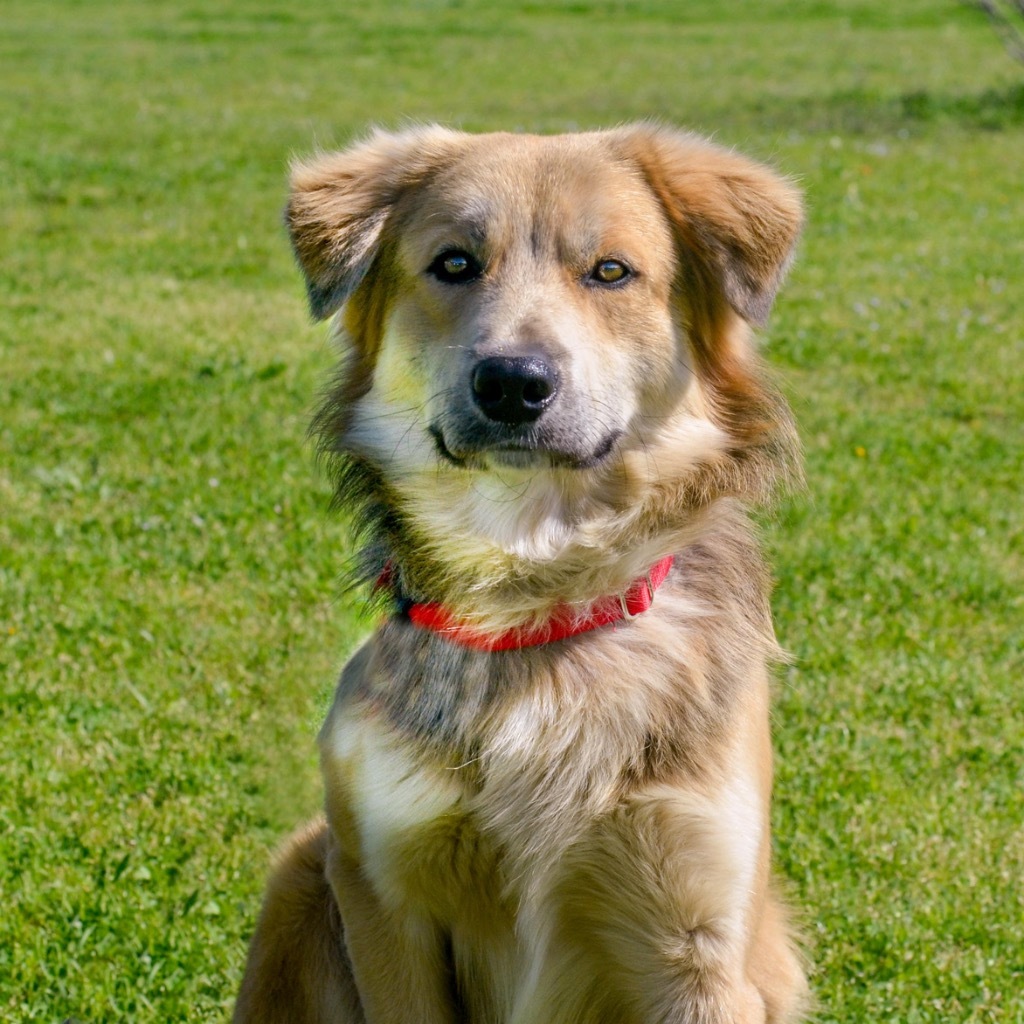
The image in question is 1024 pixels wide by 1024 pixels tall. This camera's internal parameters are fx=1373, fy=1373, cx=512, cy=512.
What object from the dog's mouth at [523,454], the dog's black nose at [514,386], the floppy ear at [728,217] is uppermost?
the floppy ear at [728,217]

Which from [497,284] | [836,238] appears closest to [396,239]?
[497,284]

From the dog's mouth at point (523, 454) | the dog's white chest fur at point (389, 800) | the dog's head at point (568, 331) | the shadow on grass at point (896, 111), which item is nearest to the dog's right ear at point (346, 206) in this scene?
the dog's head at point (568, 331)

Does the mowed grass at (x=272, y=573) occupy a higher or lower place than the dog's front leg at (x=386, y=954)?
lower

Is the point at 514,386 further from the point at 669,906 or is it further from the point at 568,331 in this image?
the point at 669,906

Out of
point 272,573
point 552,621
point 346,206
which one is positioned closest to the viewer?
point 552,621

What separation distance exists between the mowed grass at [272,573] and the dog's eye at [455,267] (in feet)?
2.81

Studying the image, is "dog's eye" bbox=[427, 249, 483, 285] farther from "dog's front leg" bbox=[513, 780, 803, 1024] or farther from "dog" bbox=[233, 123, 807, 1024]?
"dog's front leg" bbox=[513, 780, 803, 1024]

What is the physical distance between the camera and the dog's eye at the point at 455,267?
3148 millimetres

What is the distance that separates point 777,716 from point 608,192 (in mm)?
2209

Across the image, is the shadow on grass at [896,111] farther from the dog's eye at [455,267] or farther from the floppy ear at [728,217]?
the dog's eye at [455,267]

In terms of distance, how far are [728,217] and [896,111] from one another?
13.0 metres

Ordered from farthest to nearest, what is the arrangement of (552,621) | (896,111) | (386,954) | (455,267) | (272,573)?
(896,111)
(272,573)
(455,267)
(552,621)
(386,954)

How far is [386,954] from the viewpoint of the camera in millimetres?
2885

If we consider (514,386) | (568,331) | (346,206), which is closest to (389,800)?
(514,386)
